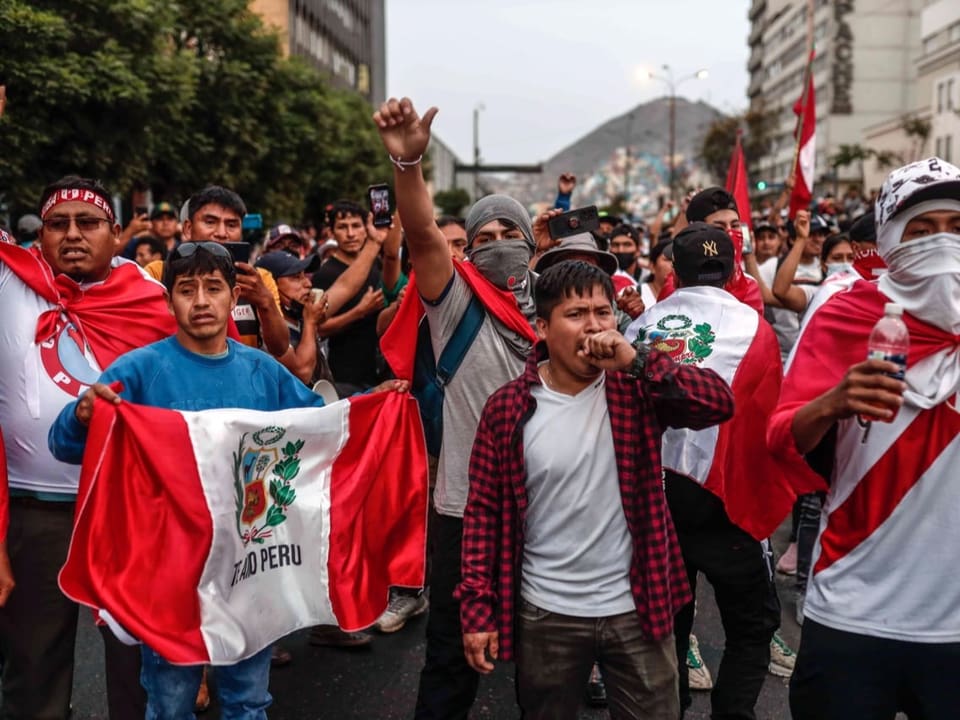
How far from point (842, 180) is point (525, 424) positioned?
7009 centimetres

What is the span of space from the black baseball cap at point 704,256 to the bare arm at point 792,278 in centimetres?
239

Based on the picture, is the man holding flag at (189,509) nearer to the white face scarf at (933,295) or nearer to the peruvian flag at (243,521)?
the peruvian flag at (243,521)

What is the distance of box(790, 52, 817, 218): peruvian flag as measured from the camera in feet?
26.7

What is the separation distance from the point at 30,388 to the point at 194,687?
4.07 feet

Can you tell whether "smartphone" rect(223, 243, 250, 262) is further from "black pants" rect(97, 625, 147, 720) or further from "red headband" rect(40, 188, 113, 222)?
"black pants" rect(97, 625, 147, 720)

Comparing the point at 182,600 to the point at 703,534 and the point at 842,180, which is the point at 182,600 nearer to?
the point at 703,534

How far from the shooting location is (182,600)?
3082 mm

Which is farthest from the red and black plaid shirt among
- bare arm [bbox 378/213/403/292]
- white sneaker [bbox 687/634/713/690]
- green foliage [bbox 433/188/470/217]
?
green foliage [bbox 433/188/470/217]

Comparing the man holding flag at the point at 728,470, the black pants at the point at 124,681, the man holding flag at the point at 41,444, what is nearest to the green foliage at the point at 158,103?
the man holding flag at the point at 41,444

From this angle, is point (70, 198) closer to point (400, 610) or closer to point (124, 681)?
point (124, 681)

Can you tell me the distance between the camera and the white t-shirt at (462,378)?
11.7 feet

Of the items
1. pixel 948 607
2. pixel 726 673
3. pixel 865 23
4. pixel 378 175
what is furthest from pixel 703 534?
pixel 865 23

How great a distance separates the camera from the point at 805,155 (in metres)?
8.67

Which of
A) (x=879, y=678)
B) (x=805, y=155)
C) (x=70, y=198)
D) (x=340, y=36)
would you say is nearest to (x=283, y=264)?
(x=70, y=198)
